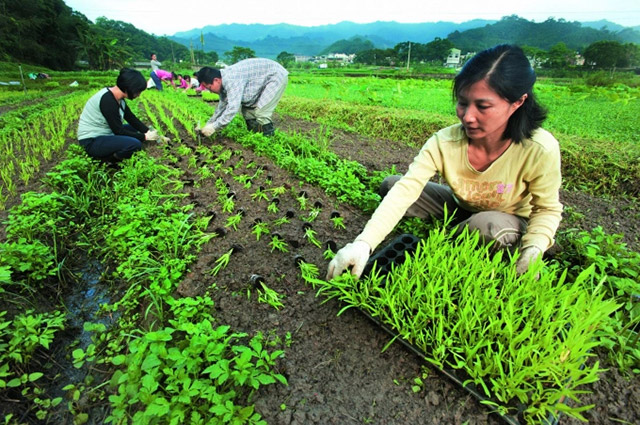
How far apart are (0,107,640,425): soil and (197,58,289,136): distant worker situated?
2.28 metres

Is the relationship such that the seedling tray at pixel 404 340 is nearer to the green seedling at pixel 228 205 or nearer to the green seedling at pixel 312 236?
the green seedling at pixel 312 236

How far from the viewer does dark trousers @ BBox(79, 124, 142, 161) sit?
3.58m

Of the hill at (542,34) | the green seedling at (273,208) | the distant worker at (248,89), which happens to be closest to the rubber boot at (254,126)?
the distant worker at (248,89)

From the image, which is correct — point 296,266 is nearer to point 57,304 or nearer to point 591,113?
point 57,304

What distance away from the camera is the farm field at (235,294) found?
1.17 meters

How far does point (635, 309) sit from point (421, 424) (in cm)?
124

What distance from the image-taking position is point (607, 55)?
2717 cm

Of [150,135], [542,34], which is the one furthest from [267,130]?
[542,34]

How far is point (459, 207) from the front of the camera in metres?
2.23

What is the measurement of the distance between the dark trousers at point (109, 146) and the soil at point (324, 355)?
2033mm

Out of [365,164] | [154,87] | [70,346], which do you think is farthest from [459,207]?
[154,87]

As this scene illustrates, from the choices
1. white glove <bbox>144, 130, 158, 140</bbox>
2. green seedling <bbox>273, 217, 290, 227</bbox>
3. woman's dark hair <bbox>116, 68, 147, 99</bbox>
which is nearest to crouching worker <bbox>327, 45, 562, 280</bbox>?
green seedling <bbox>273, 217, 290, 227</bbox>

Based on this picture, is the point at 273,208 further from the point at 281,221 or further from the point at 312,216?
the point at 312,216

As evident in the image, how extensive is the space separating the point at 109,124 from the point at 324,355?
12.6ft
